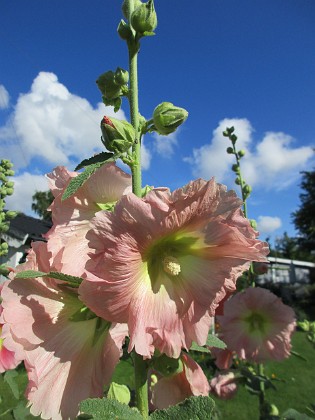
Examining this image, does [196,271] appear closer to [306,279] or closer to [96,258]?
[96,258]

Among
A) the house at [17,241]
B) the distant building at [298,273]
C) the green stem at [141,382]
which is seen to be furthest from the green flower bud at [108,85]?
the distant building at [298,273]

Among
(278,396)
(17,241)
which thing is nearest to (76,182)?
(278,396)

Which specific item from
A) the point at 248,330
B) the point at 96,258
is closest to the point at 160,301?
the point at 96,258

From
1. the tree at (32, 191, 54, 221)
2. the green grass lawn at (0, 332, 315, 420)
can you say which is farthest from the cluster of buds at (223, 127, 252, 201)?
the tree at (32, 191, 54, 221)

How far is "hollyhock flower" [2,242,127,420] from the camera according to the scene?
0.87m

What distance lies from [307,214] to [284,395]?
2539 cm

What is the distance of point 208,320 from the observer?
2.81 feet

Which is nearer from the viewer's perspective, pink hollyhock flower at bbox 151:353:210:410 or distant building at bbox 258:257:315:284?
pink hollyhock flower at bbox 151:353:210:410

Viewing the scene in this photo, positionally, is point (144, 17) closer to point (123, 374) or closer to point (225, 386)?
point (225, 386)

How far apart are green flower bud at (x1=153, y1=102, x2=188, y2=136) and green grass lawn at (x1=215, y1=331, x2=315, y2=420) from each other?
375 cm

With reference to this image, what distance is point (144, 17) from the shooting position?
1.07 metres

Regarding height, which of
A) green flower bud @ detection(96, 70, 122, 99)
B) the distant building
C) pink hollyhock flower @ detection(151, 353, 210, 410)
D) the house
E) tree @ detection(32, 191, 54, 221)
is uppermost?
tree @ detection(32, 191, 54, 221)

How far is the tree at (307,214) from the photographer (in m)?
29.2

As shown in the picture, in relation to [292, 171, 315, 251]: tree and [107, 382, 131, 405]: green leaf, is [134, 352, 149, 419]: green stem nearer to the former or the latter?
[107, 382, 131, 405]: green leaf
